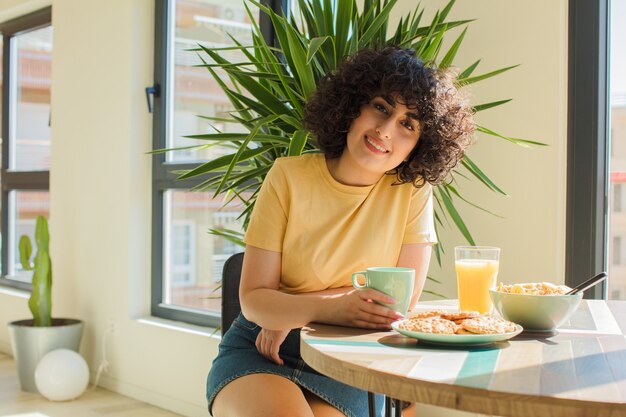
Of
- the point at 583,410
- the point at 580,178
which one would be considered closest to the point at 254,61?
the point at 580,178

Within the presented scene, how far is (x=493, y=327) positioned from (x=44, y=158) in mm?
4533

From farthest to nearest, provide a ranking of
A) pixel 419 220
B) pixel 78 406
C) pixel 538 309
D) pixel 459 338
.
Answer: pixel 78 406 → pixel 419 220 → pixel 538 309 → pixel 459 338

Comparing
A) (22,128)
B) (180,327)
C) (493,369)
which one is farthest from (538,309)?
(22,128)

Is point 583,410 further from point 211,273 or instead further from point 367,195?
point 211,273

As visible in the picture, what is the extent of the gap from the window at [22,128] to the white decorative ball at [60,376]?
1543 millimetres

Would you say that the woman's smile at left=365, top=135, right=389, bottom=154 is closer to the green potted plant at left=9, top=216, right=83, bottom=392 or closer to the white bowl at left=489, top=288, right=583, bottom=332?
the white bowl at left=489, top=288, right=583, bottom=332

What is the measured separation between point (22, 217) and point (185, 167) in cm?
208

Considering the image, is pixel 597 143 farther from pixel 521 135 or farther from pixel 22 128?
pixel 22 128

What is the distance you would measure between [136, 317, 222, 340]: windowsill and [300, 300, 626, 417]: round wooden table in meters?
2.24

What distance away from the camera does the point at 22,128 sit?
5.31 m

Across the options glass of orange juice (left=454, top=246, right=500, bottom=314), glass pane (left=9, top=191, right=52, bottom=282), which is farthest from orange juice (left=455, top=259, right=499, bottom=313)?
glass pane (left=9, top=191, right=52, bottom=282)

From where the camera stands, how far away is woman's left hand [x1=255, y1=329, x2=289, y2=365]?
157cm

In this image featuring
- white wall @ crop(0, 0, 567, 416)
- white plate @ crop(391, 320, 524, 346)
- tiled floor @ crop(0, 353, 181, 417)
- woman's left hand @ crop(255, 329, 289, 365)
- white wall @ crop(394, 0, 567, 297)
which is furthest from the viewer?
white wall @ crop(0, 0, 567, 416)

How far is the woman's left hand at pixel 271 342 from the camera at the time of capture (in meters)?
1.57
